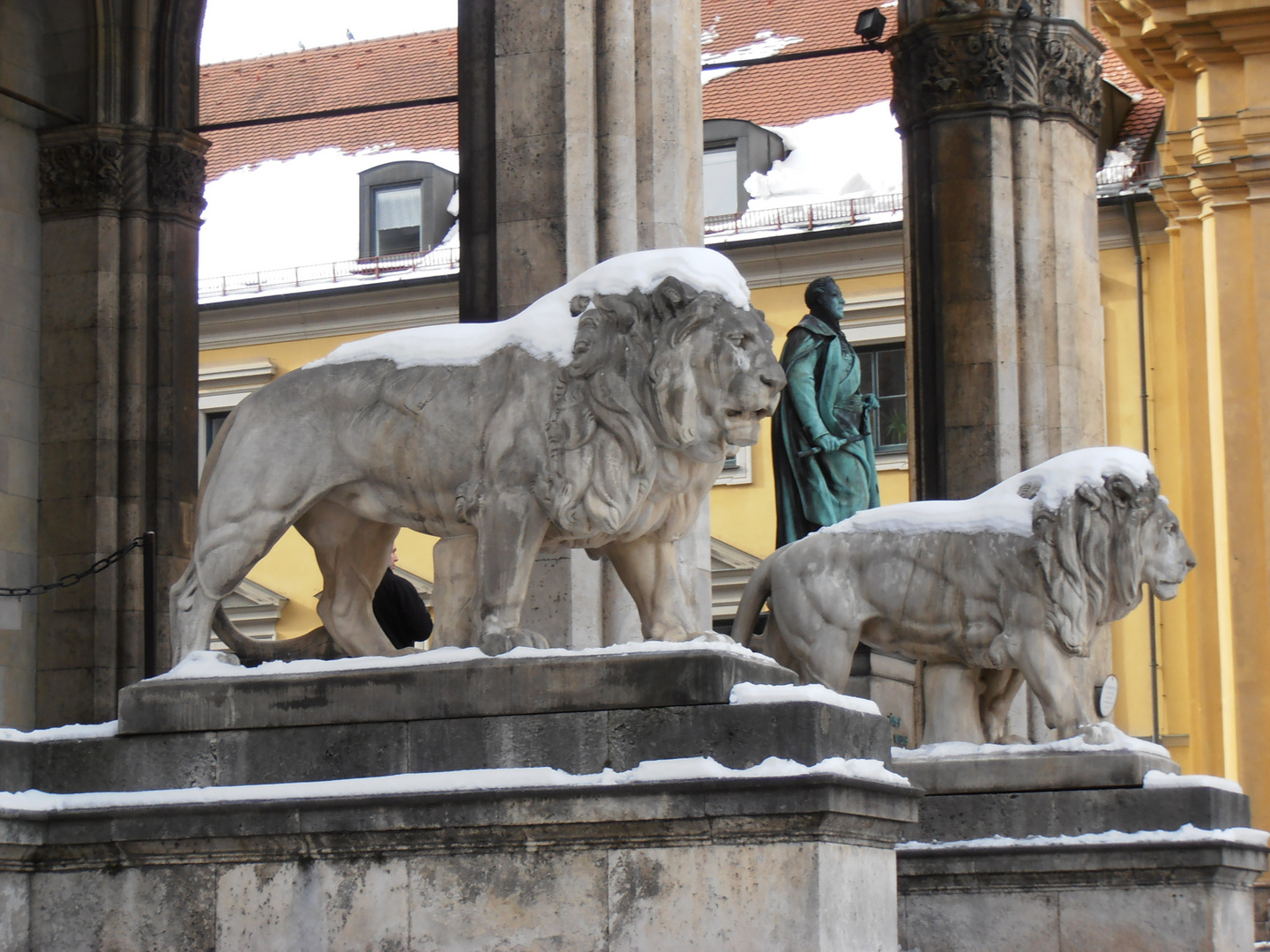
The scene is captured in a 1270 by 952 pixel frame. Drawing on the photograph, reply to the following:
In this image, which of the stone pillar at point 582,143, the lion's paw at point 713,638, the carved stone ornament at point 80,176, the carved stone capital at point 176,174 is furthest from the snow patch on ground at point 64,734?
the carved stone capital at point 176,174

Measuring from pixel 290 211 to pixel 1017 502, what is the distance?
26.1 m

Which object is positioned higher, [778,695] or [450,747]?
[778,695]

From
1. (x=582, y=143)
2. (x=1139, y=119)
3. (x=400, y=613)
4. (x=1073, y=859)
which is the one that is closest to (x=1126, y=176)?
(x=1139, y=119)

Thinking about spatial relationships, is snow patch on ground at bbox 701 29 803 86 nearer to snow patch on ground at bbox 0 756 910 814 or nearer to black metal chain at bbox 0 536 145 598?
black metal chain at bbox 0 536 145 598

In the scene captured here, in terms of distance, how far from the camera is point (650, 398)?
26.1ft

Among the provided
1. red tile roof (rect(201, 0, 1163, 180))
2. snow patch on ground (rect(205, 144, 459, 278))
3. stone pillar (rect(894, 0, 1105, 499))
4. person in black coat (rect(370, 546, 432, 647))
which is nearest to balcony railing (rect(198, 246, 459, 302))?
snow patch on ground (rect(205, 144, 459, 278))

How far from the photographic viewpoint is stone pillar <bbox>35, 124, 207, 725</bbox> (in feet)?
56.7

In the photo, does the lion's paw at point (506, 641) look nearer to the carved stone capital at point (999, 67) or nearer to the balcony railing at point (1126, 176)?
the carved stone capital at point (999, 67)

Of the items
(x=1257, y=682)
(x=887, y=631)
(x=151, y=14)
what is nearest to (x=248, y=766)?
(x=887, y=631)

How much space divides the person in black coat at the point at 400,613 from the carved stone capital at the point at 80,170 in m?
5.94

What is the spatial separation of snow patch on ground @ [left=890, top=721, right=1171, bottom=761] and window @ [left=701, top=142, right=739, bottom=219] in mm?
21517

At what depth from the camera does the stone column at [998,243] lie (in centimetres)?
1438

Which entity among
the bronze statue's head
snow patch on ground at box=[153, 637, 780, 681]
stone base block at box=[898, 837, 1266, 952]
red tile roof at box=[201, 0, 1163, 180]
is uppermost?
red tile roof at box=[201, 0, 1163, 180]

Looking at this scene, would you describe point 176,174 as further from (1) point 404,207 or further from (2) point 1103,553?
(1) point 404,207
